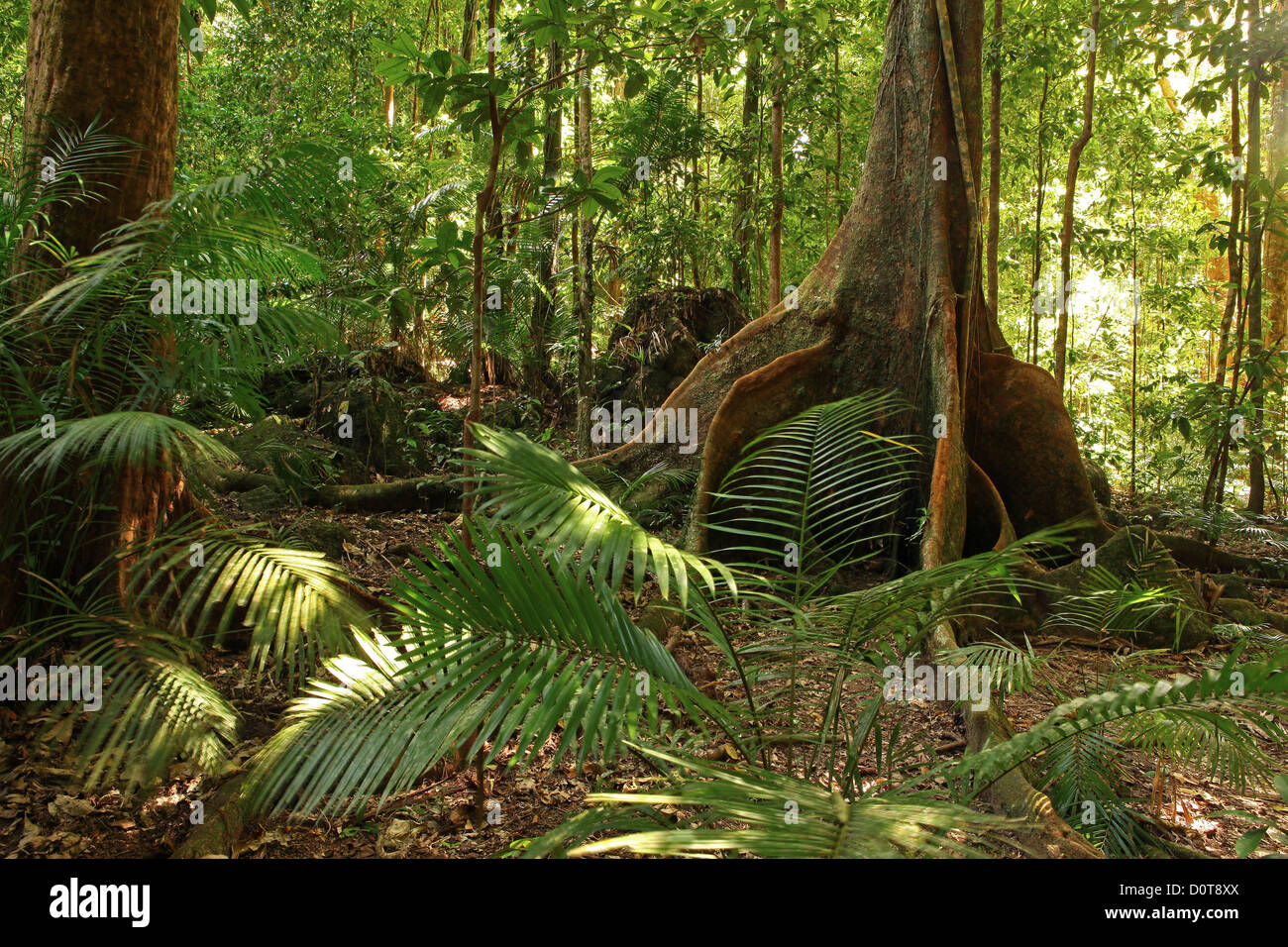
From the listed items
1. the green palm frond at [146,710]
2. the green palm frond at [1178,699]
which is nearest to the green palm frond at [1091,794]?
the green palm frond at [1178,699]

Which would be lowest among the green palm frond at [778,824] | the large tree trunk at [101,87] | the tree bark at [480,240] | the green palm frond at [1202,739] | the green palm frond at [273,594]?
the green palm frond at [1202,739]

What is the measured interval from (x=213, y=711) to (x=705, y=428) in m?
3.49

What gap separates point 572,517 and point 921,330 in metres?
3.46

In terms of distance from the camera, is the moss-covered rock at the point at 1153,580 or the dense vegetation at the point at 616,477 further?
the moss-covered rock at the point at 1153,580

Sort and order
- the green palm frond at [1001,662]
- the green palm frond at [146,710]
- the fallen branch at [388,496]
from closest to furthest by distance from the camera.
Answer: the green palm frond at [146,710] < the green palm frond at [1001,662] < the fallen branch at [388,496]

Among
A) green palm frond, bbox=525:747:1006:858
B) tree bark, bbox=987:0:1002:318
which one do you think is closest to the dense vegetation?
green palm frond, bbox=525:747:1006:858

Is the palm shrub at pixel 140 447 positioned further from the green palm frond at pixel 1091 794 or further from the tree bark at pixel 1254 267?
the tree bark at pixel 1254 267

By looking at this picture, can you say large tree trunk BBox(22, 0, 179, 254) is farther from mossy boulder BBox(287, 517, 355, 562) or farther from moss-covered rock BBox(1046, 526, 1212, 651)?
moss-covered rock BBox(1046, 526, 1212, 651)

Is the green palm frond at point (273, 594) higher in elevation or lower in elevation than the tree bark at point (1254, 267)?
lower

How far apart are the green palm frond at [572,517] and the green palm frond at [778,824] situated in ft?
1.08

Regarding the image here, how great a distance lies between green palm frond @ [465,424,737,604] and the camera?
153cm

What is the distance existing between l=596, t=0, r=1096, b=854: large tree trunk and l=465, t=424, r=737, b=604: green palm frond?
8.20 feet

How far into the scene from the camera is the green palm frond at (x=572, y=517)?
153cm
